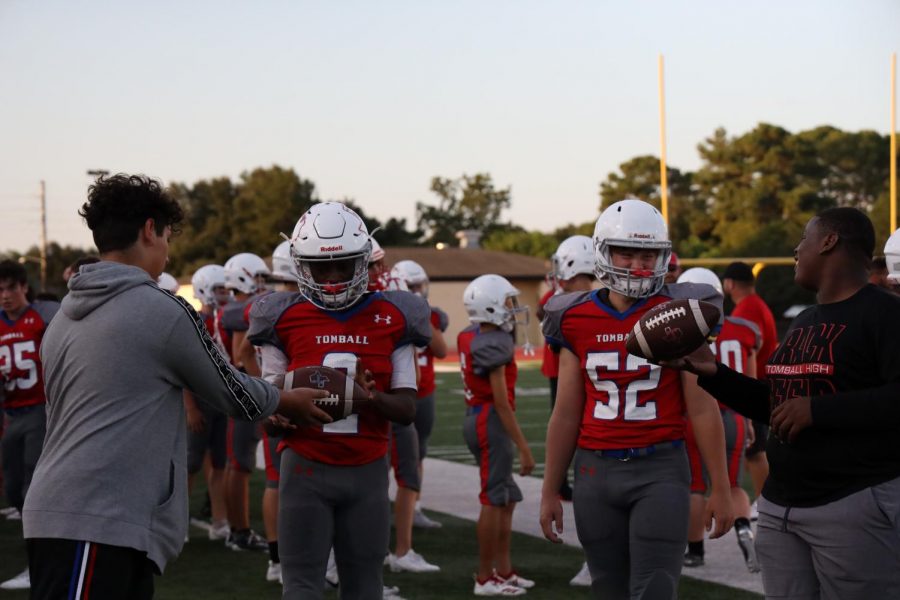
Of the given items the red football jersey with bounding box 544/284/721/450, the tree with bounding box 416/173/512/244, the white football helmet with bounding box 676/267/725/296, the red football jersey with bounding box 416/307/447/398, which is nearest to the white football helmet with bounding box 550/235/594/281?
the white football helmet with bounding box 676/267/725/296

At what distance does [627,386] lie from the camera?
433cm

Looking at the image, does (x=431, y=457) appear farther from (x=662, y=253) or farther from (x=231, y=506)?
(x=662, y=253)

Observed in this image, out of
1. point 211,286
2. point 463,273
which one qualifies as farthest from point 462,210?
point 211,286

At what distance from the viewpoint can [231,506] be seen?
8.07 metres

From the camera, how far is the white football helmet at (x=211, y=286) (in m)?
9.59

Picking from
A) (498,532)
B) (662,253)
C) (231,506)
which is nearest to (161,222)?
(662,253)

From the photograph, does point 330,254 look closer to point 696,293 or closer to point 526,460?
point 696,293

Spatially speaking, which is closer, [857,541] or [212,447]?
[857,541]

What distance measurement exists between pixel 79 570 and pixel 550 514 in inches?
73.2

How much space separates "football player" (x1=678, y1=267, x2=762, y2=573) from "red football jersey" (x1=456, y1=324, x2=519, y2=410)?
1154mm

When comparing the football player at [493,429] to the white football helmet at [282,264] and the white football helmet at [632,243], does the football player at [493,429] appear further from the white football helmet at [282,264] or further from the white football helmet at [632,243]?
the white football helmet at [632,243]

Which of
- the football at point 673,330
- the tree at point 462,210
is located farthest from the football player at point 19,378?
the tree at point 462,210

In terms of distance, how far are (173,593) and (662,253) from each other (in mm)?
3849

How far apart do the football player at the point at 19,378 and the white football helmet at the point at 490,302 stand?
Result: 2803mm
